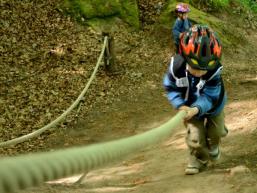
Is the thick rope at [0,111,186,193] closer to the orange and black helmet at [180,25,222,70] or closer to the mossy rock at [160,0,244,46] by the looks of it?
the orange and black helmet at [180,25,222,70]

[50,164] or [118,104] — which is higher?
[50,164]

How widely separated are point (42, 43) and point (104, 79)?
2.08 metres

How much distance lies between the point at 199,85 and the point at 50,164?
357cm

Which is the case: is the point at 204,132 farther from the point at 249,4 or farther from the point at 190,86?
the point at 249,4

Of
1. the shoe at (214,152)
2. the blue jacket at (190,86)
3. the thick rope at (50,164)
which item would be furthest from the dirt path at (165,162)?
the thick rope at (50,164)

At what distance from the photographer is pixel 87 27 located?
12180mm

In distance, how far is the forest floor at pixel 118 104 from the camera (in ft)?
18.4

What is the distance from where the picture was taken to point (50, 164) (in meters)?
1.04

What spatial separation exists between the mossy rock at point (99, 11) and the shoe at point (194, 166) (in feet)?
24.9

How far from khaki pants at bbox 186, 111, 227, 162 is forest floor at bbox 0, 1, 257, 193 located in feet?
1.11

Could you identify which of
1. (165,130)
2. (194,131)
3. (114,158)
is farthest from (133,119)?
(114,158)

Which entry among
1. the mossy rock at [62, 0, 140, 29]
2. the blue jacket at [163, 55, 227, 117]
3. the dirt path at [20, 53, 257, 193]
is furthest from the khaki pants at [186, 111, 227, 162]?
the mossy rock at [62, 0, 140, 29]

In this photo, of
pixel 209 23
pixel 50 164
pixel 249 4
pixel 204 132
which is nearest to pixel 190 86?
pixel 204 132

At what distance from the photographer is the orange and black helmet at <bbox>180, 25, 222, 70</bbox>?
414 centimetres
